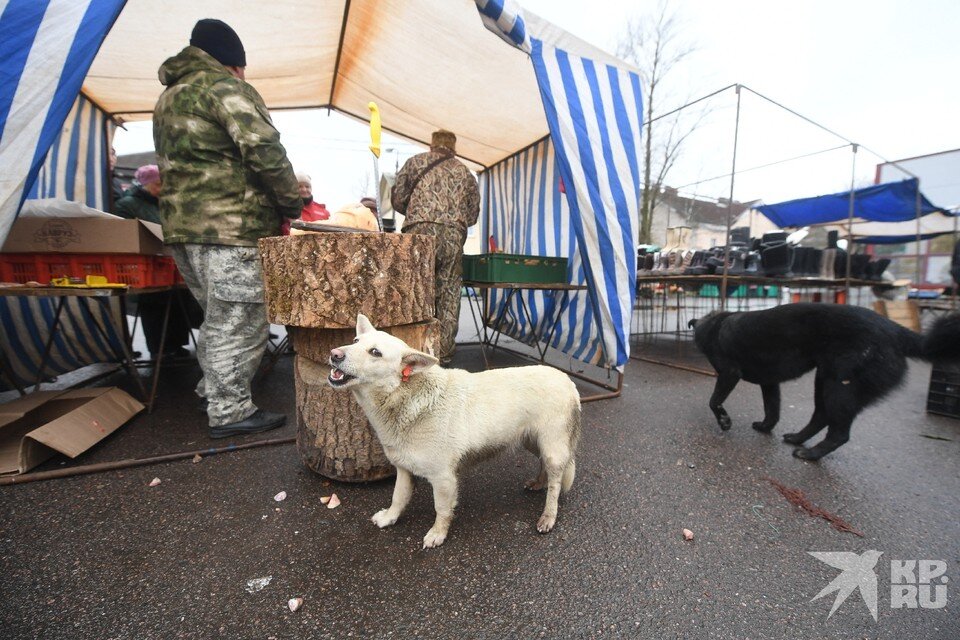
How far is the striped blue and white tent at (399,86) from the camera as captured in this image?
6.34 ft

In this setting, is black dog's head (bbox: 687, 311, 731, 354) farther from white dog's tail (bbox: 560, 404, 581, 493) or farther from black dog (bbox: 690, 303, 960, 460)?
white dog's tail (bbox: 560, 404, 581, 493)

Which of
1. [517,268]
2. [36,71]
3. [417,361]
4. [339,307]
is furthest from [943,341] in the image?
[36,71]

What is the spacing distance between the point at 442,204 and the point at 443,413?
306 cm

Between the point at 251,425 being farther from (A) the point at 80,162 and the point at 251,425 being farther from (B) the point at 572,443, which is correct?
(A) the point at 80,162

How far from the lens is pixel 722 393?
123 inches

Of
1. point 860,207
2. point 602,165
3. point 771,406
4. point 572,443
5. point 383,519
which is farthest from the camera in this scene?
point 860,207

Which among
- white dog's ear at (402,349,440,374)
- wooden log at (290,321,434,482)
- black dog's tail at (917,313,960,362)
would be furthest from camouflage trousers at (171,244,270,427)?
black dog's tail at (917,313,960,362)

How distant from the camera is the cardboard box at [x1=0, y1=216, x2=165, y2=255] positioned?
2783 millimetres

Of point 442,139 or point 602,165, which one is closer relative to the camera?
point 602,165

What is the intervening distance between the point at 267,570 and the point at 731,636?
5.83ft

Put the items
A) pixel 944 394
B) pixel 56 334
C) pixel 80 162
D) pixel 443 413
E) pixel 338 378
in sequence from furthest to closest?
pixel 80 162 → pixel 56 334 → pixel 944 394 → pixel 443 413 → pixel 338 378

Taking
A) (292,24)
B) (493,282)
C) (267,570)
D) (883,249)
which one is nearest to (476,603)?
(267,570)

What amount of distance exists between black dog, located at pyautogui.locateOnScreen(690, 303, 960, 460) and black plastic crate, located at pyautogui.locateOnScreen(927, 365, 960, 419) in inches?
74.4

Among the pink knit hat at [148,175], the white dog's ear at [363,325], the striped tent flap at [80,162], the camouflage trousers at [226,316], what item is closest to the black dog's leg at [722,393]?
the white dog's ear at [363,325]
